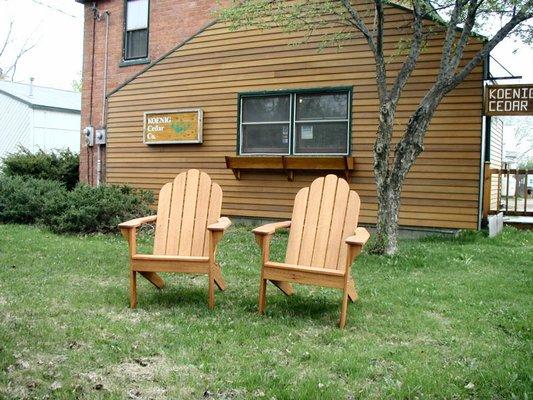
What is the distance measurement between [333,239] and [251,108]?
6.19 m

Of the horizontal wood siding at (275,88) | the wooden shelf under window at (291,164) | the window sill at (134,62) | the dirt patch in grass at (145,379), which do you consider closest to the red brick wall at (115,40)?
the window sill at (134,62)

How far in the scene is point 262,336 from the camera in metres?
3.62

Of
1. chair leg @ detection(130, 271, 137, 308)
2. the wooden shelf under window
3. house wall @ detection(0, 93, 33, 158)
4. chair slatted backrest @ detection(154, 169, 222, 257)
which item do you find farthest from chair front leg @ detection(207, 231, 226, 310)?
house wall @ detection(0, 93, 33, 158)

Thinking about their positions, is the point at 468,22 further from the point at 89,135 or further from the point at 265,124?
the point at 89,135

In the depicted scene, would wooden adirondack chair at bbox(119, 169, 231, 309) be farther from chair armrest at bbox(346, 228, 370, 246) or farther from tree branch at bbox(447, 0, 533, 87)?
tree branch at bbox(447, 0, 533, 87)

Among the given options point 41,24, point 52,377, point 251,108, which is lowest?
point 52,377

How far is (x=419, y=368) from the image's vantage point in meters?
3.03

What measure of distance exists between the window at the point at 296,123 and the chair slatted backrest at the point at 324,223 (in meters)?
4.78

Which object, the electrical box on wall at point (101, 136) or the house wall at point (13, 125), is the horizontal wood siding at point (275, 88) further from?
the house wall at point (13, 125)

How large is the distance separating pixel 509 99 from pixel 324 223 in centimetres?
471

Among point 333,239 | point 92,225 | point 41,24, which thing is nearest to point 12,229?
point 92,225

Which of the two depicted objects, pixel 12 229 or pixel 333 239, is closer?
pixel 333 239

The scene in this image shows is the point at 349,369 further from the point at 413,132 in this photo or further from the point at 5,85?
the point at 5,85

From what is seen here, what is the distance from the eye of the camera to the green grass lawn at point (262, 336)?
2799 mm
